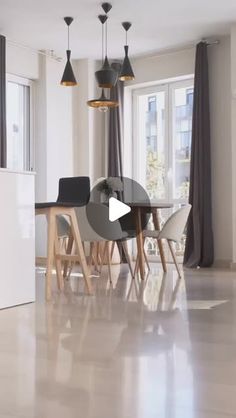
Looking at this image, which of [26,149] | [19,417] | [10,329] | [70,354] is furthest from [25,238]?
[26,149]

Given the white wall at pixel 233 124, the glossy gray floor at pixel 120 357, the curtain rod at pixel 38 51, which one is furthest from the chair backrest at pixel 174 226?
the curtain rod at pixel 38 51

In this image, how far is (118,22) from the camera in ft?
21.5

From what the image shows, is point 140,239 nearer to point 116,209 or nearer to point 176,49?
point 116,209

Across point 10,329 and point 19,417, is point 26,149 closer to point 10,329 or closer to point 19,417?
point 10,329

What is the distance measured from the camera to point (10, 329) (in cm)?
300

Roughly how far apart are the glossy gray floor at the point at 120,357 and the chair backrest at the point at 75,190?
1452 mm

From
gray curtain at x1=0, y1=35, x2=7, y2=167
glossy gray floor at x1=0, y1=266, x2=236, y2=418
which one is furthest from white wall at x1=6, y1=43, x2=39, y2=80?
glossy gray floor at x1=0, y1=266, x2=236, y2=418

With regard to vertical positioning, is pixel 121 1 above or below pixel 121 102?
above

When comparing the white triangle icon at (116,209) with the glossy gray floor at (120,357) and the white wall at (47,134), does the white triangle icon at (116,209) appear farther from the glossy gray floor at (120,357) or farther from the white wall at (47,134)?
the white wall at (47,134)

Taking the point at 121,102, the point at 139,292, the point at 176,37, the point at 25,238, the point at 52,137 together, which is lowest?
the point at 139,292

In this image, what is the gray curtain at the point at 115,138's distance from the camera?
7.88m

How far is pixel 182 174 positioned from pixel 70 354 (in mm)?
5558

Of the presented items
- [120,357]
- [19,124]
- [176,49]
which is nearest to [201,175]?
[176,49]

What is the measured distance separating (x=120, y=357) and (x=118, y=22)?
5.05 meters
